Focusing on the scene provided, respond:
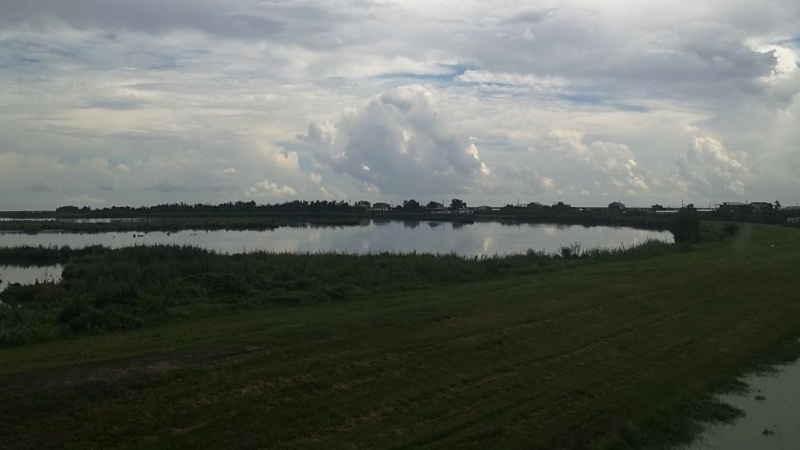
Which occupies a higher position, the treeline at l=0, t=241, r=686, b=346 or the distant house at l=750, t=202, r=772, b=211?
the distant house at l=750, t=202, r=772, b=211

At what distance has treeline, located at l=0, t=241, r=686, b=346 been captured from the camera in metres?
13.7

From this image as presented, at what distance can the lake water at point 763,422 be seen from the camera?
8.48 meters

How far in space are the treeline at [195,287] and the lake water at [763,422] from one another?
415 inches

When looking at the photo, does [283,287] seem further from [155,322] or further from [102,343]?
[102,343]

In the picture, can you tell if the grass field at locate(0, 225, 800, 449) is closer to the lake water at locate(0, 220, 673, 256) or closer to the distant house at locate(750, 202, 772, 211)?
the lake water at locate(0, 220, 673, 256)

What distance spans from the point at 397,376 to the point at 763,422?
521 centimetres

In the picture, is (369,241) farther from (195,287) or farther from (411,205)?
(411,205)

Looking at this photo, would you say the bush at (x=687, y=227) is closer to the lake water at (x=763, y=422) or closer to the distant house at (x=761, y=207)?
the lake water at (x=763, y=422)

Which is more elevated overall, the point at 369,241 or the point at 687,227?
the point at 687,227

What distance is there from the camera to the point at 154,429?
7.99 metres

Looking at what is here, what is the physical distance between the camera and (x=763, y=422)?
9281 mm

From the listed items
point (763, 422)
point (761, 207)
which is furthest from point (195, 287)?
point (761, 207)

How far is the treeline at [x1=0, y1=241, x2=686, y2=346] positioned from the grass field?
2.90 feet

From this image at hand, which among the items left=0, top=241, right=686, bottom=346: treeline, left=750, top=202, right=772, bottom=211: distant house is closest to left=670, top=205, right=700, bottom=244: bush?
left=0, top=241, right=686, bottom=346: treeline
